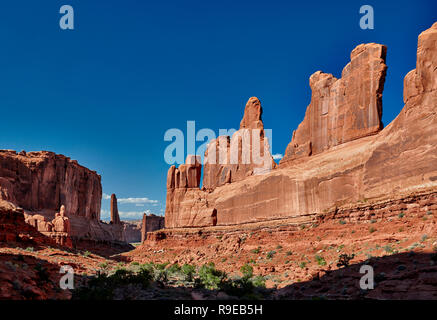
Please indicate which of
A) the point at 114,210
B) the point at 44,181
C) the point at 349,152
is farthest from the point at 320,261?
the point at 114,210

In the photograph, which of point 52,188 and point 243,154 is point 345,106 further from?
point 52,188

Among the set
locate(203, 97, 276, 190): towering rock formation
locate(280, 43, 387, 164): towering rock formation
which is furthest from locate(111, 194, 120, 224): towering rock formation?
locate(280, 43, 387, 164): towering rock formation

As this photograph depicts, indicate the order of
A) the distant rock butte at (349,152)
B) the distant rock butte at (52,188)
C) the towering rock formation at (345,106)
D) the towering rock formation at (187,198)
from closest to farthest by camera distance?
the distant rock butte at (349,152), the towering rock formation at (345,106), the towering rock formation at (187,198), the distant rock butte at (52,188)

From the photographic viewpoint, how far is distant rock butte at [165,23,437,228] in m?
22.0

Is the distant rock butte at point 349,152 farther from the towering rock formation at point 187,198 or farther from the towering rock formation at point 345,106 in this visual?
the towering rock formation at point 187,198

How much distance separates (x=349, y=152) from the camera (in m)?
28.8

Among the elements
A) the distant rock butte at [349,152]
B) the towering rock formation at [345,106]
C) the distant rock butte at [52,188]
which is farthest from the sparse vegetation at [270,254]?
the distant rock butte at [52,188]

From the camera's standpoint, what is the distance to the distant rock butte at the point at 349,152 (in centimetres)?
2195

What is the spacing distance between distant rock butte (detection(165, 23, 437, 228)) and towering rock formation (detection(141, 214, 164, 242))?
3021 inches

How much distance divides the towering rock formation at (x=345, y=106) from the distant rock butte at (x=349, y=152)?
0.27ft

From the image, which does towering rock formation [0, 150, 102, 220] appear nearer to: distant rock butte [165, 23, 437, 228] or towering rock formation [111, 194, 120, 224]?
towering rock formation [111, 194, 120, 224]

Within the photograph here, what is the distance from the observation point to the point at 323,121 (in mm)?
33812

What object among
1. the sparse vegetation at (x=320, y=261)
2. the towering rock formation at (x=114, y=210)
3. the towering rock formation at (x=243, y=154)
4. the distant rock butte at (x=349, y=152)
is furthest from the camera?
the towering rock formation at (x=114, y=210)
